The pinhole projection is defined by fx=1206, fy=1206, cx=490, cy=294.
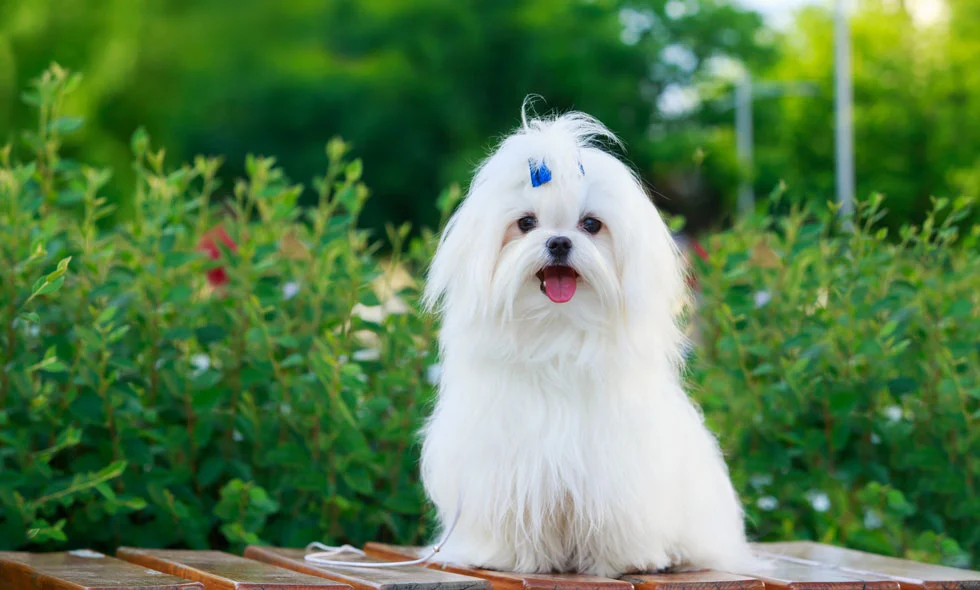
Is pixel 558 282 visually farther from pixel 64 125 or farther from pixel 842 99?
pixel 842 99

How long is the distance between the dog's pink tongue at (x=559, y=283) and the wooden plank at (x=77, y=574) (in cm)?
111

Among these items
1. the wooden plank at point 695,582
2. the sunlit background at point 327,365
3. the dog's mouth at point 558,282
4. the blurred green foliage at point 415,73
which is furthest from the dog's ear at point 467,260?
the blurred green foliage at point 415,73

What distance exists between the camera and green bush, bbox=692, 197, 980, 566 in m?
4.40

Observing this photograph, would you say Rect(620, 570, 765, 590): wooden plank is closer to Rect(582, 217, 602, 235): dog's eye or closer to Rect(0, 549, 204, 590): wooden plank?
Rect(582, 217, 602, 235): dog's eye

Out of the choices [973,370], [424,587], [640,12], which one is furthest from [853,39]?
[424,587]

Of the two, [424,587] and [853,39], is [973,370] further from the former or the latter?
[853,39]

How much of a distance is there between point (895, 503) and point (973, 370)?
25.8 inches

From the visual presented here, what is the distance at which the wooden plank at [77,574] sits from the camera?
2746 millimetres

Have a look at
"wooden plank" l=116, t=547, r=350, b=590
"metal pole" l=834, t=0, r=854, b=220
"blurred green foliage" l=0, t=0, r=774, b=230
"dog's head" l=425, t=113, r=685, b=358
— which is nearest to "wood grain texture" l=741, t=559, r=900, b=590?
"dog's head" l=425, t=113, r=685, b=358

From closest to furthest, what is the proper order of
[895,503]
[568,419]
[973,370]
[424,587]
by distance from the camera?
[424,587] → [568,419] → [895,503] → [973,370]

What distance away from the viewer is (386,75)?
32.6m

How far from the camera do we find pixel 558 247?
10.1ft

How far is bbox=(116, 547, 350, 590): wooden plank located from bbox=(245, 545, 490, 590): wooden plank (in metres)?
0.08

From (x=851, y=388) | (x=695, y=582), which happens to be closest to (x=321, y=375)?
(x=695, y=582)
